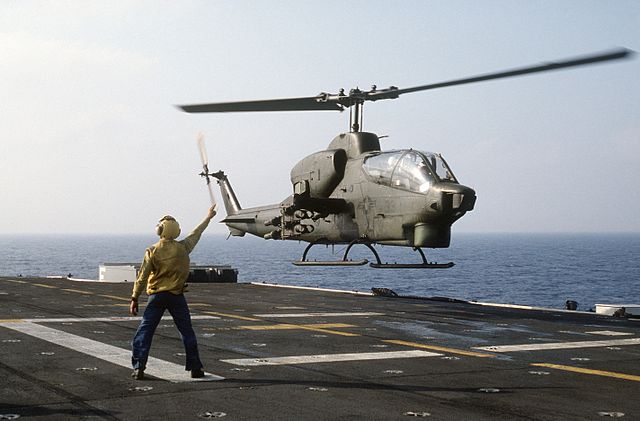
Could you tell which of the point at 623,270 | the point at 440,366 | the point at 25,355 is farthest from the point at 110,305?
the point at 623,270

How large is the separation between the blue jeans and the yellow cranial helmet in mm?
767

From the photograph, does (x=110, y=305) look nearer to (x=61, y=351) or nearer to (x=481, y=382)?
(x=61, y=351)

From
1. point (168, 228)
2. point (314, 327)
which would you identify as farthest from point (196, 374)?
point (314, 327)

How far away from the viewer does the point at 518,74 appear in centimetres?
1773

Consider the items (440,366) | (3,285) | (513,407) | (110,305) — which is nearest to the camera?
(513,407)

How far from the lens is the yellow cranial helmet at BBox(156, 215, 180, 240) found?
9.83 metres

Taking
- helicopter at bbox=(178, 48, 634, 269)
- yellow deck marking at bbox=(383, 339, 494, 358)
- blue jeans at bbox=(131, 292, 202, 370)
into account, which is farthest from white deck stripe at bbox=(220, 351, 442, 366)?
helicopter at bbox=(178, 48, 634, 269)

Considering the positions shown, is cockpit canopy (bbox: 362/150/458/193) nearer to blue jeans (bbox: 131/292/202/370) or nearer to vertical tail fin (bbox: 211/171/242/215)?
vertical tail fin (bbox: 211/171/242/215)

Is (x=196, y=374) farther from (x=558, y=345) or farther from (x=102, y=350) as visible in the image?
(x=558, y=345)

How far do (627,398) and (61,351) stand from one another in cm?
819

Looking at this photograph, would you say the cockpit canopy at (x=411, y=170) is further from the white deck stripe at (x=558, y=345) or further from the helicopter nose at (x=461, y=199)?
the white deck stripe at (x=558, y=345)

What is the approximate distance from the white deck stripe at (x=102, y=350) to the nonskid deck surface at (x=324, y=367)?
0.09 ft

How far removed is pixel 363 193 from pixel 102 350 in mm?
11760

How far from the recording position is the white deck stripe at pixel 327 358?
36.4 feet
